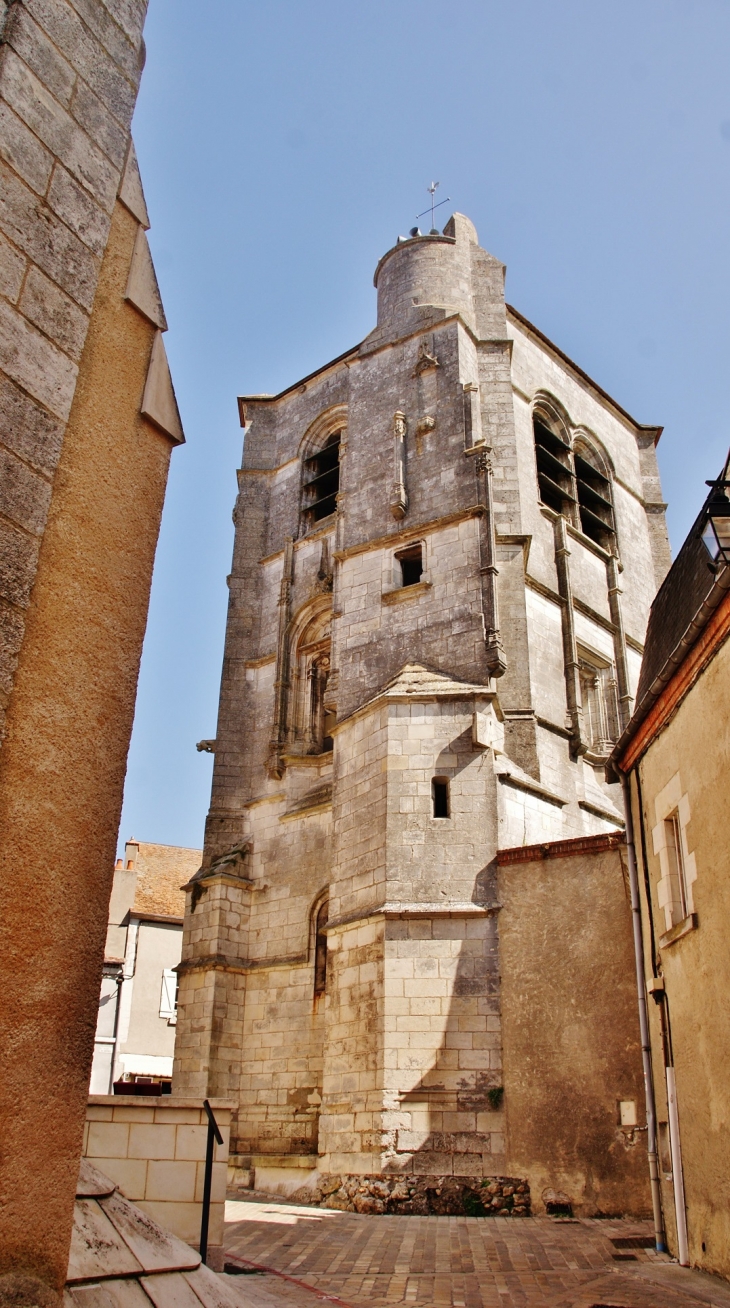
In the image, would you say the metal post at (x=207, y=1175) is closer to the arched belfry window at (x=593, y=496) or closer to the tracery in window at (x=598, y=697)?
the tracery in window at (x=598, y=697)

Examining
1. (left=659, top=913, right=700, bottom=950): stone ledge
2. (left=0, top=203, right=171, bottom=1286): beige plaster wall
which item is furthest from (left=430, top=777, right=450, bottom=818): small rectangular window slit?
(left=0, top=203, right=171, bottom=1286): beige plaster wall

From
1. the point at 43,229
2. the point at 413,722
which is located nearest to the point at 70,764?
the point at 43,229

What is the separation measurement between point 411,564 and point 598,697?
4106mm

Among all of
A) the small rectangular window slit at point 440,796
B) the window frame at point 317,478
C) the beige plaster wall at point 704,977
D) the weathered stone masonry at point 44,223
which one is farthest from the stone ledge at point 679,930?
the window frame at point 317,478

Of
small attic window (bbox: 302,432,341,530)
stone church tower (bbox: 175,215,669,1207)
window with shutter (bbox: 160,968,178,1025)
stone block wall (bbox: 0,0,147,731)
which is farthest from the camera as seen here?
window with shutter (bbox: 160,968,178,1025)

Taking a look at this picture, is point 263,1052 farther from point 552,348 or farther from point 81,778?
point 552,348

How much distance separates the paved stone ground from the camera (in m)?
5.53

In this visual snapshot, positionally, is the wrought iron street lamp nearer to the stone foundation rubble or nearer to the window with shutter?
the stone foundation rubble

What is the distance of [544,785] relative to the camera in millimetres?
13047

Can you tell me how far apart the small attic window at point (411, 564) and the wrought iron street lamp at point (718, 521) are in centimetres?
711

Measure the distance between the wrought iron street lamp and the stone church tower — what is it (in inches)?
153

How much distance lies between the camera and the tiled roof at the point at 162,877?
79.9 ft

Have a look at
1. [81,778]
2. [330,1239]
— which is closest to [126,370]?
[81,778]

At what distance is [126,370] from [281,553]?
48.3ft
